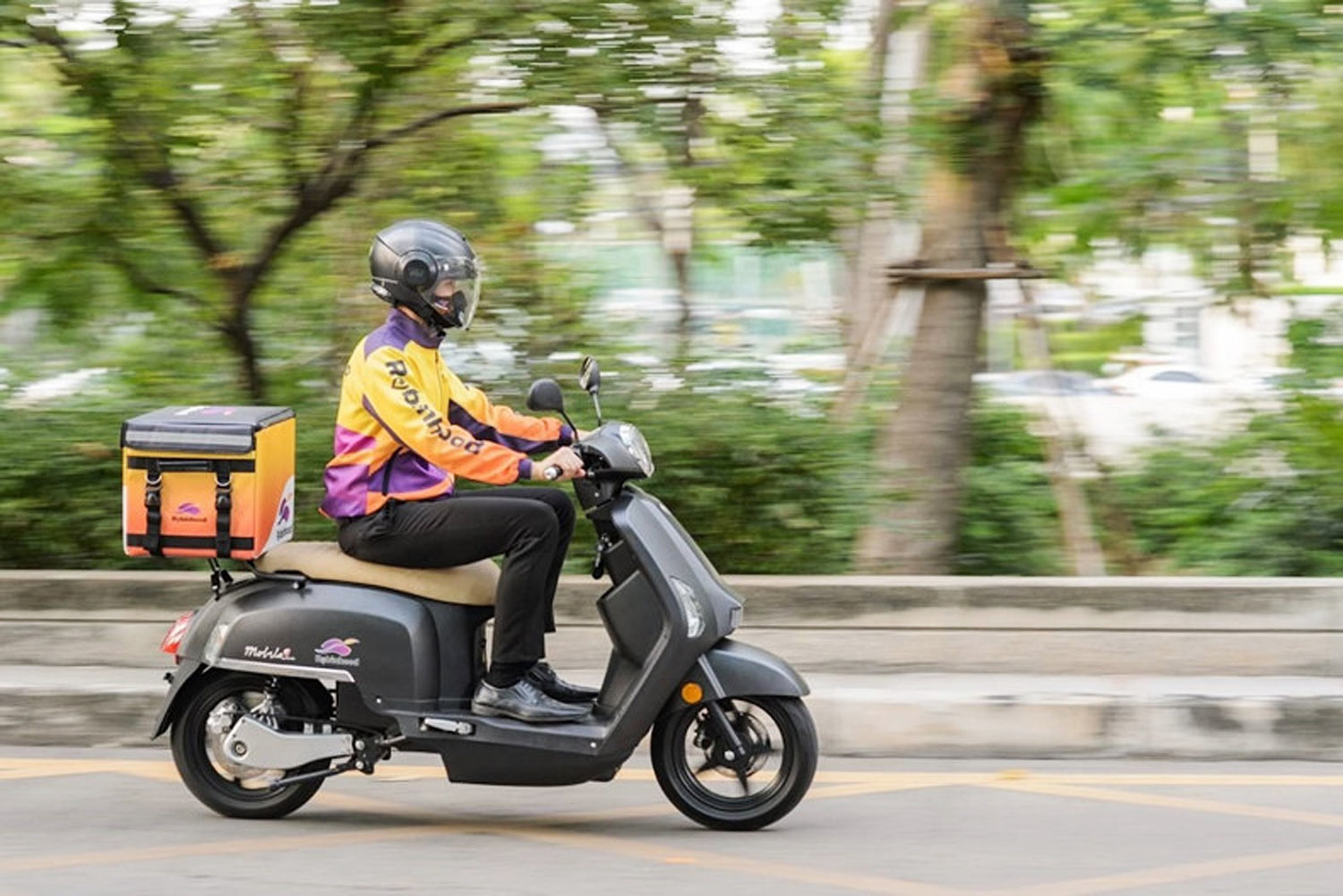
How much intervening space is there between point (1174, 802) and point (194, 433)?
3350mm

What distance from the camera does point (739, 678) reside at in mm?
6309

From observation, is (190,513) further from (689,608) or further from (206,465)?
(689,608)

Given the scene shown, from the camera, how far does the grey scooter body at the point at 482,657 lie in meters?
6.32

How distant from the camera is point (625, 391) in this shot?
9.20 metres

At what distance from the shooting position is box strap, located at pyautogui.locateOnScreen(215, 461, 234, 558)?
639 cm

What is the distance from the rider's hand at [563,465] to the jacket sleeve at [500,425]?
42cm

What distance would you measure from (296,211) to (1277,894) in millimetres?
5391

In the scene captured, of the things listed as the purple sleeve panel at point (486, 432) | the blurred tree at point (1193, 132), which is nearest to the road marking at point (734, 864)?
the purple sleeve panel at point (486, 432)

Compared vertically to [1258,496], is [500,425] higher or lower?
higher

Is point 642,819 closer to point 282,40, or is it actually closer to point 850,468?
point 850,468

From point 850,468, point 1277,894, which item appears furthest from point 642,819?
point 850,468

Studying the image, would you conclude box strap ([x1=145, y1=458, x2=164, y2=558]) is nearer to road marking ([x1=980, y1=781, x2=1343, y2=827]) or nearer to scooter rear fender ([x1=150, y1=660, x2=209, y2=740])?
scooter rear fender ([x1=150, y1=660, x2=209, y2=740])

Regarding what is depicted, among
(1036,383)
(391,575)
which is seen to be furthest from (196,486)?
(1036,383)

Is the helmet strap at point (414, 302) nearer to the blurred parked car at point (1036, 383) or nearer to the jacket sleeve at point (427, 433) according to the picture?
the jacket sleeve at point (427, 433)
